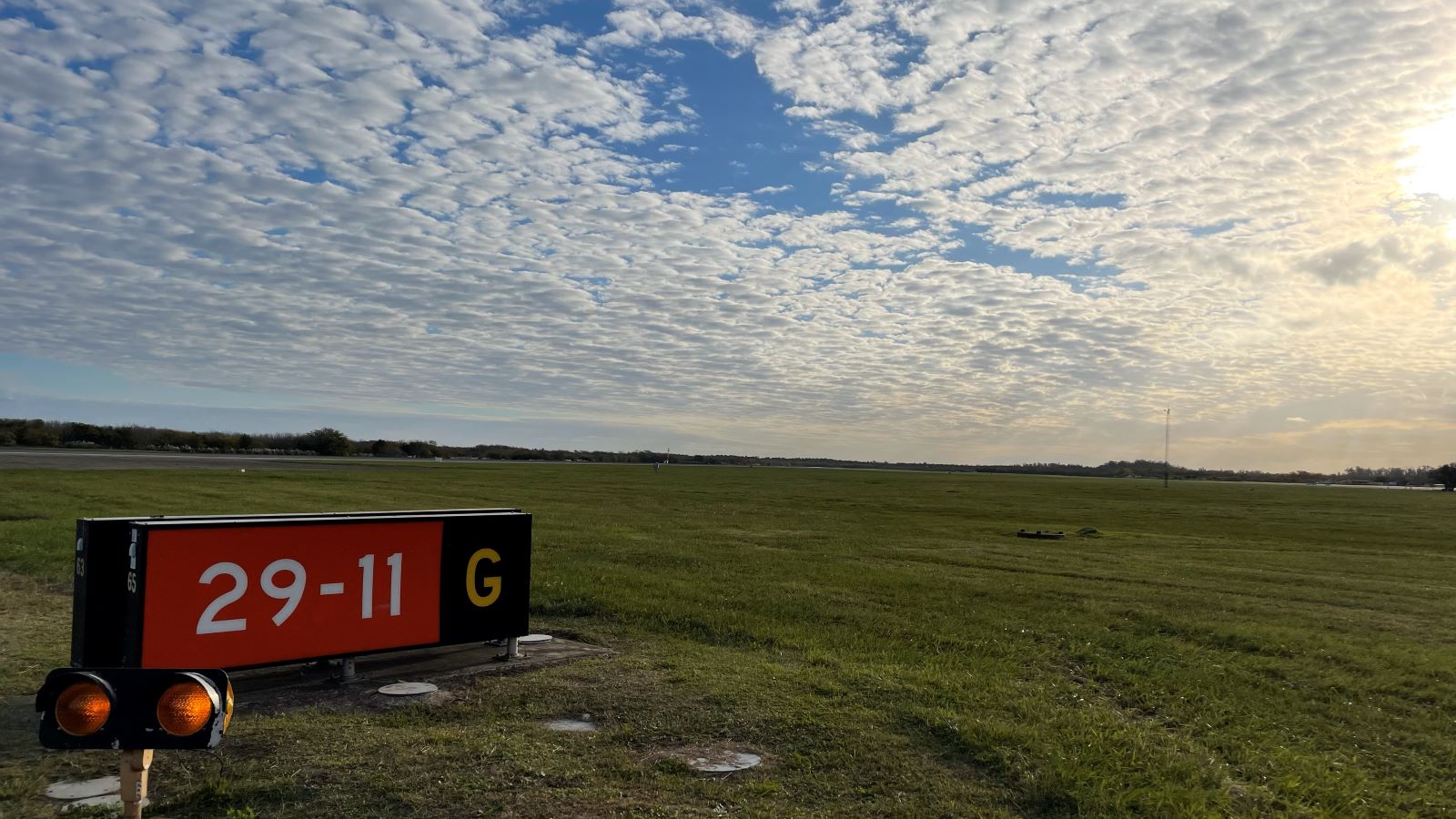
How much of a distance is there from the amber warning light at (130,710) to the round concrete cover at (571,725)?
3159mm

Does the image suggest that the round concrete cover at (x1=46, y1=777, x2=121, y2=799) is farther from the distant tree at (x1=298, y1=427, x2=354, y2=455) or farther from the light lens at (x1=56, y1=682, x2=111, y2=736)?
the distant tree at (x1=298, y1=427, x2=354, y2=455)

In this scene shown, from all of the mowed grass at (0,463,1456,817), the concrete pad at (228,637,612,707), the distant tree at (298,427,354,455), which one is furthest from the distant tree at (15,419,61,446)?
the concrete pad at (228,637,612,707)

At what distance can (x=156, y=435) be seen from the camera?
91.3m

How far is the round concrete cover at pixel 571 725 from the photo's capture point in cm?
598

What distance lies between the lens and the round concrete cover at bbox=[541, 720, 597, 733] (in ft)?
19.6

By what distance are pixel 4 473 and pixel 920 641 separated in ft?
126

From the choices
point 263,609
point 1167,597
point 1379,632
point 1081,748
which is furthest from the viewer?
point 1167,597

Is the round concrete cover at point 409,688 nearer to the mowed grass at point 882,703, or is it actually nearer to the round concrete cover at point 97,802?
the mowed grass at point 882,703

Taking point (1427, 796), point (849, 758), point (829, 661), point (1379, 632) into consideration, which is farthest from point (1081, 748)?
point (1379, 632)

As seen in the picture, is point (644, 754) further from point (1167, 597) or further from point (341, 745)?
point (1167, 597)

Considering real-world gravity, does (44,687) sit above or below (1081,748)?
above

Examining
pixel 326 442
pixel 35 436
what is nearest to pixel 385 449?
pixel 326 442

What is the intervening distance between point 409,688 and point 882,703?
3.70 metres

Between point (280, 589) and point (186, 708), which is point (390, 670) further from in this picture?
point (186, 708)
